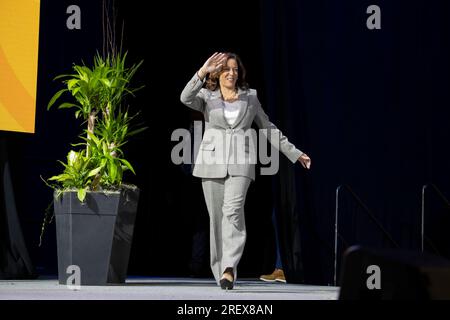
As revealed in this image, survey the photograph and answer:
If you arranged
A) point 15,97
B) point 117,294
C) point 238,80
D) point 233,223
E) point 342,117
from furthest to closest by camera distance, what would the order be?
point 342,117 < point 15,97 < point 238,80 < point 233,223 < point 117,294

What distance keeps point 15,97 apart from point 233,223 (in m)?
1.91

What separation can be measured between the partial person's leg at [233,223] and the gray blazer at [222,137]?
0.08 m

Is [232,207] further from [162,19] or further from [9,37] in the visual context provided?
[162,19]

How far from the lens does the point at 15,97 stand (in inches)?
240

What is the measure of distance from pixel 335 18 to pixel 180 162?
171 centimetres

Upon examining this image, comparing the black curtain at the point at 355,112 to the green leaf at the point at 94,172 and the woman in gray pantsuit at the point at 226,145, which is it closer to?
the woman in gray pantsuit at the point at 226,145

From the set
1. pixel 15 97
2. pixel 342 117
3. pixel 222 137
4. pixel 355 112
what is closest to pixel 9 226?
pixel 15 97

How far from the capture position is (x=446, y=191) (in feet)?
23.0

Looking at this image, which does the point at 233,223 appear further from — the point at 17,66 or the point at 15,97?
the point at 17,66

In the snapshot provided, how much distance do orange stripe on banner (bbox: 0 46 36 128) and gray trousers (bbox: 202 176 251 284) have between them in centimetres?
150

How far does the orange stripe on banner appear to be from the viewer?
19.8ft

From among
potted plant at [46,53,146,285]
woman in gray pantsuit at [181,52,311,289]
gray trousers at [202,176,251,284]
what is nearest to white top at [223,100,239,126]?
woman in gray pantsuit at [181,52,311,289]

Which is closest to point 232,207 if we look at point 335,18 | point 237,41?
point 335,18

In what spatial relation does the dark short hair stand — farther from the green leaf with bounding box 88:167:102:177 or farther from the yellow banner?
the yellow banner
